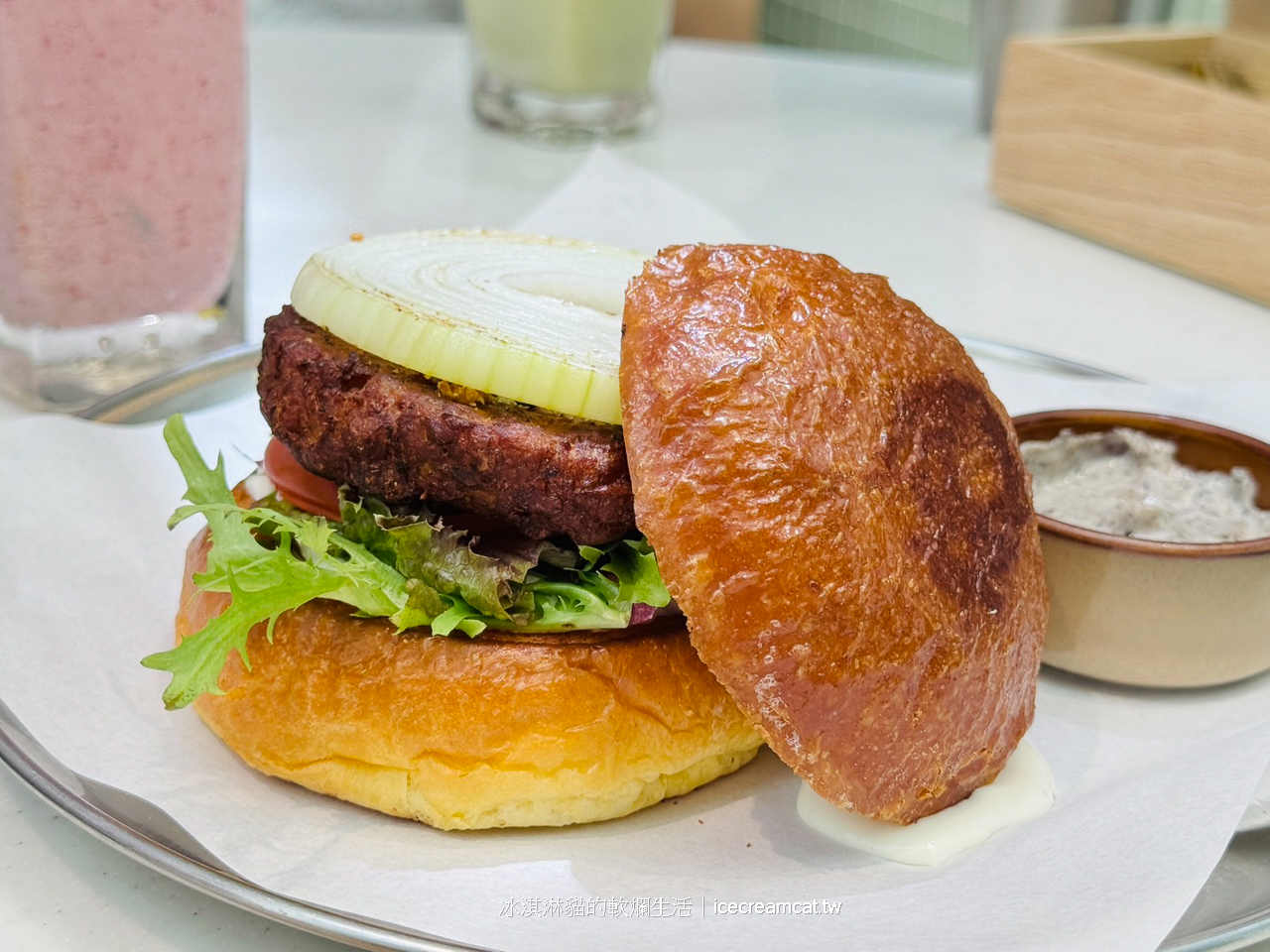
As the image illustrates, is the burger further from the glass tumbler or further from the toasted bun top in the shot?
the glass tumbler

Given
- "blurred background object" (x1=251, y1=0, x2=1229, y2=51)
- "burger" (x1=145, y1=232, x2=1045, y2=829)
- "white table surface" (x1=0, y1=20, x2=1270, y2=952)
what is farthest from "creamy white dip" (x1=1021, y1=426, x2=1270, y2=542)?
"blurred background object" (x1=251, y1=0, x2=1229, y2=51)

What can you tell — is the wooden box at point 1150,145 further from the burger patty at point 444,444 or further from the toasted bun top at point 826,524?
the burger patty at point 444,444

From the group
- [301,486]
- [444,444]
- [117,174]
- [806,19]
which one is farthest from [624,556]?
[806,19]

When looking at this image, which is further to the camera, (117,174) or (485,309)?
(117,174)

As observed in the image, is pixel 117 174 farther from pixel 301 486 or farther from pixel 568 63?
pixel 568 63

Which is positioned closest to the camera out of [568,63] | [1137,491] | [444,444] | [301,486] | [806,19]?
[444,444]

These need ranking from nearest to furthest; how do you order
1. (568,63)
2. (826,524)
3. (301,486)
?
(826,524), (301,486), (568,63)
